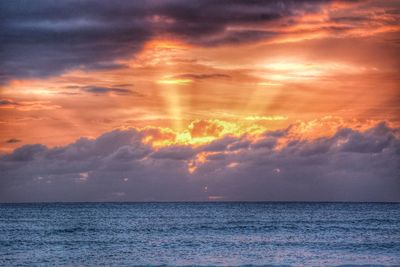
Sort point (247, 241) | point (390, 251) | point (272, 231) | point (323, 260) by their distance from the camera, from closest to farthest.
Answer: point (323, 260)
point (390, 251)
point (247, 241)
point (272, 231)

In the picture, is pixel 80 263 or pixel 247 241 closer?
pixel 80 263

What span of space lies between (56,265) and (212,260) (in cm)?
1384

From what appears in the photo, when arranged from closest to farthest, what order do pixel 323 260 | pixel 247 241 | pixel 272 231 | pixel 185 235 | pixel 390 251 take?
pixel 323 260, pixel 390 251, pixel 247 241, pixel 185 235, pixel 272 231

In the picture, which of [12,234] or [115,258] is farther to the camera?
[12,234]

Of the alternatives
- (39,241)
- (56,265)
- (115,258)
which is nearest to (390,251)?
(115,258)

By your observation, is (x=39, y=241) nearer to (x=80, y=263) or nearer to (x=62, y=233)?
(x=62, y=233)

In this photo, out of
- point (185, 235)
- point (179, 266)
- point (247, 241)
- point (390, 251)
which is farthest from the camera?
point (185, 235)

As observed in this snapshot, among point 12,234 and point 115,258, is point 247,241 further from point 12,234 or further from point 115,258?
point 12,234

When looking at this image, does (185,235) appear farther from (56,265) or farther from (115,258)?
(56,265)

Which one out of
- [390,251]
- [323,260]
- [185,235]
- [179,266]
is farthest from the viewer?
[185,235]

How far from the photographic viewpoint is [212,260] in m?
55.8

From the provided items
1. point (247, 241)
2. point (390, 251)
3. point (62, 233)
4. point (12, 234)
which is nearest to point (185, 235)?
point (247, 241)

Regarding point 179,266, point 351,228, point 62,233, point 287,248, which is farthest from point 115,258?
point 351,228

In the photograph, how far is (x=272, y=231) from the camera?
92.4 m
